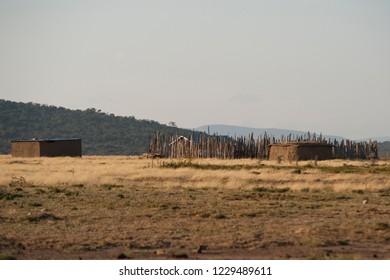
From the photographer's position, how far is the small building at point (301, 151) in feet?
151

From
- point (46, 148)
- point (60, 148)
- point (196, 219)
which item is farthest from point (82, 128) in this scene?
point (196, 219)

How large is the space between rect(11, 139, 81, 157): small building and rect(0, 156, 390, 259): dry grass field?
2922cm

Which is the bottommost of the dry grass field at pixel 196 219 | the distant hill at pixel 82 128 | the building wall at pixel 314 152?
the dry grass field at pixel 196 219

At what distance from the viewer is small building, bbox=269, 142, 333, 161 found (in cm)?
4603

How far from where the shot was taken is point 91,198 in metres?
21.1

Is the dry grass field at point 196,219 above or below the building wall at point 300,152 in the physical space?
below

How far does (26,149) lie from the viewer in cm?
5716

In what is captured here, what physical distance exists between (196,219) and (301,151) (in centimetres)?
3024

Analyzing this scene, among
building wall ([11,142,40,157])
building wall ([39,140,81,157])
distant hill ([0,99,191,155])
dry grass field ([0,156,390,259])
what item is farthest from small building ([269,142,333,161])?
distant hill ([0,99,191,155])

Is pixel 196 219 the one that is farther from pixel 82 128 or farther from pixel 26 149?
pixel 82 128

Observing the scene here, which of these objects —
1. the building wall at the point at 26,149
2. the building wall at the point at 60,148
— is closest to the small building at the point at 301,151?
the building wall at the point at 60,148

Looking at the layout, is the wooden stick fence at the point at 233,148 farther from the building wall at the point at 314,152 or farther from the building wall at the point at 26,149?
the building wall at the point at 26,149

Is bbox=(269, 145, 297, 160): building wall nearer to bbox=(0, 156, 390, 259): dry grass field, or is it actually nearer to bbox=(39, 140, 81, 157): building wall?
bbox=(39, 140, 81, 157): building wall

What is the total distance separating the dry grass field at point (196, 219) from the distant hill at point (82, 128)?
69.8 m
